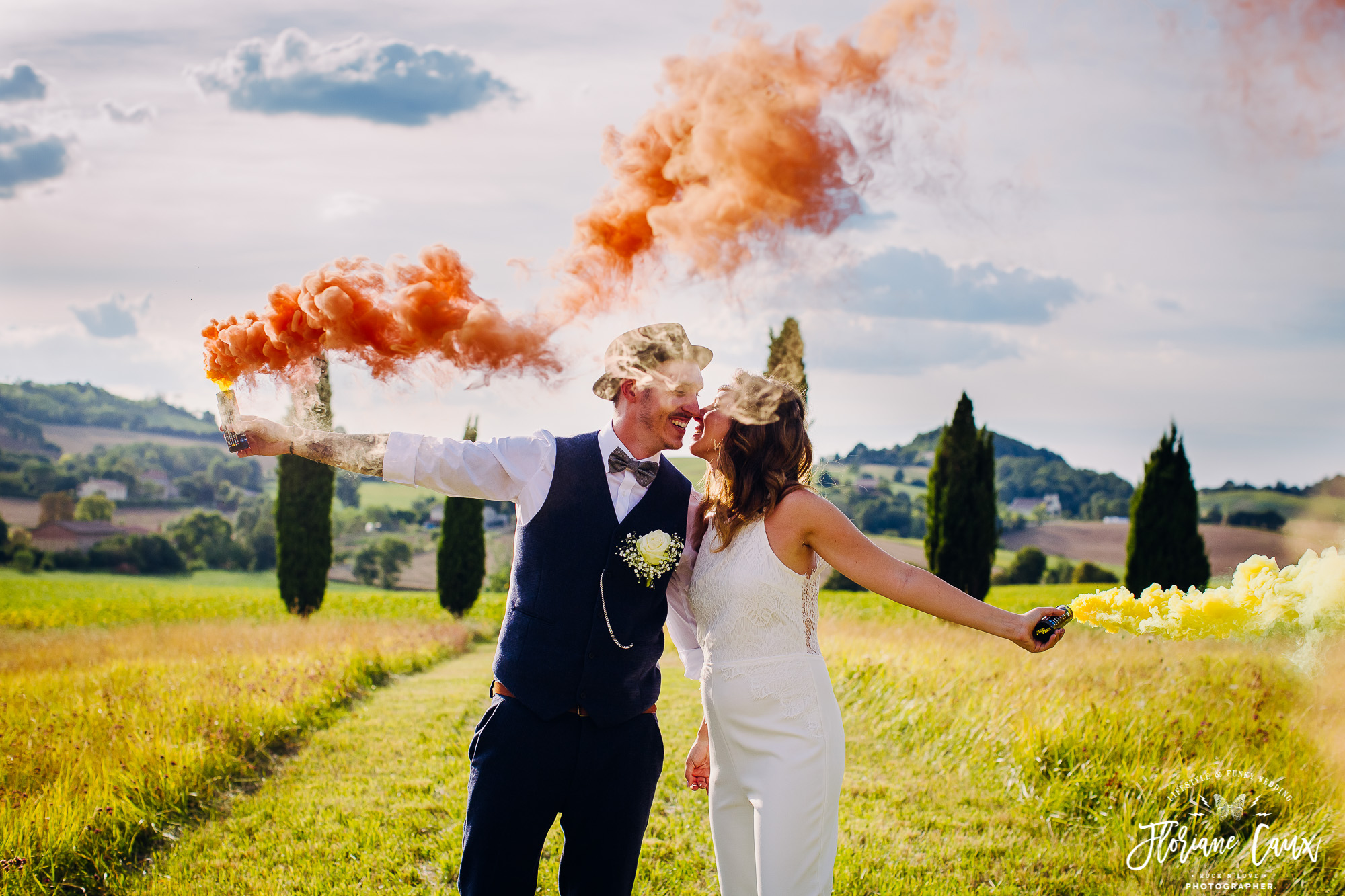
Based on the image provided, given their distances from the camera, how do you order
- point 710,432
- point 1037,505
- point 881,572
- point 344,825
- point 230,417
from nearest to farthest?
point 881,572 → point 230,417 → point 710,432 → point 344,825 → point 1037,505

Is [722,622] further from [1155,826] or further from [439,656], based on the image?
[439,656]

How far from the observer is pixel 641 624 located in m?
3.10

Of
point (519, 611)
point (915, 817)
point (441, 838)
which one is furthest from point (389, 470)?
point (915, 817)

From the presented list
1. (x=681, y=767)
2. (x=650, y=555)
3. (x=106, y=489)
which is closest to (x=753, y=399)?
(x=650, y=555)

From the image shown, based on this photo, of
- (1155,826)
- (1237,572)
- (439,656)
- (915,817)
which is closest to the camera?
(1237,572)

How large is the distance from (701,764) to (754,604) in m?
0.83

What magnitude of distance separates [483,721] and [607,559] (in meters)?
0.72

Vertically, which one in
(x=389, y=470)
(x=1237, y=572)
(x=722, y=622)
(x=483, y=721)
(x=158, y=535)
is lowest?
(x=158, y=535)

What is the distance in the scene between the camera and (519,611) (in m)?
3.03

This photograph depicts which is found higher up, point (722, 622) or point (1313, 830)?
point (722, 622)

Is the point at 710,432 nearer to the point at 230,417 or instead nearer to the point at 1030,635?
the point at 1030,635

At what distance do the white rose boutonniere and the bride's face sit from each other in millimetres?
426

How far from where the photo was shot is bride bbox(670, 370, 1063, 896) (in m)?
2.88

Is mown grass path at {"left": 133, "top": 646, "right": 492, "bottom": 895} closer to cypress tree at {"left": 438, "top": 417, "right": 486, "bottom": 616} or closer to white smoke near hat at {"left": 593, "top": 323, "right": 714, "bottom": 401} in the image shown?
white smoke near hat at {"left": 593, "top": 323, "right": 714, "bottom": 401}
